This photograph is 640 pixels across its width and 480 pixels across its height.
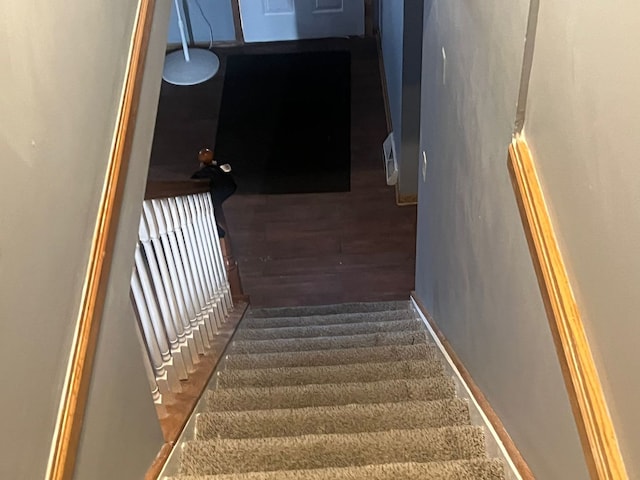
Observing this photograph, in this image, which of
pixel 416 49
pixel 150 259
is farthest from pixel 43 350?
pixel 416 49

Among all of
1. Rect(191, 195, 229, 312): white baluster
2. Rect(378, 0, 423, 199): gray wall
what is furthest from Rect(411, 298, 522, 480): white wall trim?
Rect(378, 0, 423, 199): gray wall

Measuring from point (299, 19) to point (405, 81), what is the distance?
6.73 feet

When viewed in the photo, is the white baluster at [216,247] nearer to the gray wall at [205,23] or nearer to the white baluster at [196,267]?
the white baluster at [196,267]

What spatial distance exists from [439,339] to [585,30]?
74.0 inches

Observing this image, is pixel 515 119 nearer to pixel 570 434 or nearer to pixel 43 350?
pixel 570 434

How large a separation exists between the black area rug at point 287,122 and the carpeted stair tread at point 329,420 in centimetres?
270

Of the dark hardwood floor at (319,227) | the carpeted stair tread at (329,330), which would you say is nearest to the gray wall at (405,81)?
the dark hardwood floor at (319,227)

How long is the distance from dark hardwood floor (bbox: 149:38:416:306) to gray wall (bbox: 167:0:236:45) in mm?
848

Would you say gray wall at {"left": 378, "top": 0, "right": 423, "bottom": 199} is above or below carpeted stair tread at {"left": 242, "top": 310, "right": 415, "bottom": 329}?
above

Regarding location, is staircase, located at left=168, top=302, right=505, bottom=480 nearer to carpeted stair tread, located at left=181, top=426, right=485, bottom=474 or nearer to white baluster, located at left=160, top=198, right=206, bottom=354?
carpeted stair tread, located at left=181, top=426, right=485, bottom=474

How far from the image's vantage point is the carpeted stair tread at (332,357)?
294 centimetres

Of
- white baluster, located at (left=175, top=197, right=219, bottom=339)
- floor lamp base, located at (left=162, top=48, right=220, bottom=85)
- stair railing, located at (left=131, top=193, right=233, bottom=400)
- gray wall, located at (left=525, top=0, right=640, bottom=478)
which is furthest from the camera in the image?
floor lamp base, located at (left=162, top=48, right=220, bottom=85)

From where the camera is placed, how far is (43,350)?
1.31 m

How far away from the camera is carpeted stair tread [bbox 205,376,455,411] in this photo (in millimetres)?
2484
